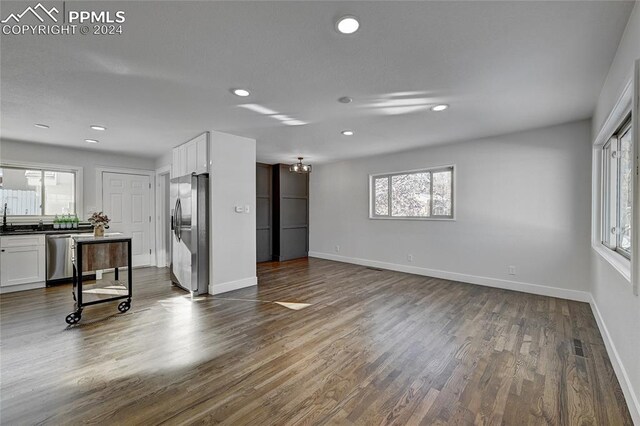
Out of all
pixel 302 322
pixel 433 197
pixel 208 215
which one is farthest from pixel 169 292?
pixel 433 197

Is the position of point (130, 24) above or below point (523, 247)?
above

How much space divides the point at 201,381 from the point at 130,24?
8.03 feet

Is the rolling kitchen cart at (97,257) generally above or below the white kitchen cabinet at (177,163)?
below

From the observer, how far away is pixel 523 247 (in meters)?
4.06

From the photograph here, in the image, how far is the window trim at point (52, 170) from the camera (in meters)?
4.46

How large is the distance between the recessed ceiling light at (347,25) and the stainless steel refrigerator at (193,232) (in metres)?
2.95

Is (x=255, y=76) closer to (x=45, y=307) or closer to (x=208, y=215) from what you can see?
(x=208, y=215)

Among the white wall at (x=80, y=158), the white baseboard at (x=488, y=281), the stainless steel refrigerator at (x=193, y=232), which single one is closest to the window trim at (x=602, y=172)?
the white baseboard at (x=488, y=281)

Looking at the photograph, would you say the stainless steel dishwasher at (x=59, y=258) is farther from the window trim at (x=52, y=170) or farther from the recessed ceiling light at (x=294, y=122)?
the recessed ceiling light at (x=294, y=122)

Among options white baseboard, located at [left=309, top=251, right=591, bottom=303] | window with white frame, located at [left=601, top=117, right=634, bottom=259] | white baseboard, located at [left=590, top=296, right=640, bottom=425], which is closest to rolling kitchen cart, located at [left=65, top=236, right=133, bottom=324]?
white baseboard, located at [left=309, top=251, right=591, bottom=303]

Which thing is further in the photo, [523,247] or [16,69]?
[523,247]

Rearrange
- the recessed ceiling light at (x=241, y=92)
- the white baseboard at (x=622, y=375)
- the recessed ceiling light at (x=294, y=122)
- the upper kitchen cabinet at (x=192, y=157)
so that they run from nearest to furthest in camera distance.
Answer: the white baseboard at (x=622, y=375), the recessed ceiling light at (x=241, y=92), the recessed ceiling light at (x=294, y=122), the upper kitchen cabinet at (x=192, y=157)

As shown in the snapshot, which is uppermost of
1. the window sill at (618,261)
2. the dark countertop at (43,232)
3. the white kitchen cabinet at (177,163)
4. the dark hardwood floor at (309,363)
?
the white kitchen cabinet at (177,163)

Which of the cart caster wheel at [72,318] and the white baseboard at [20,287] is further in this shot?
the white baseboard at [20,287]
